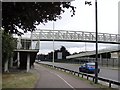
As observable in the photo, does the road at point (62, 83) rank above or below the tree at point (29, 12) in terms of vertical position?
below

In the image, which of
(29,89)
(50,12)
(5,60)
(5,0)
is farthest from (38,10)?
(5,60)

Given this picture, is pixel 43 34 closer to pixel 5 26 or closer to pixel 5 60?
pixel 5 60

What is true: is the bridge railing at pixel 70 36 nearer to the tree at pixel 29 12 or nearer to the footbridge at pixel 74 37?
the footbridge at pixel 74 37

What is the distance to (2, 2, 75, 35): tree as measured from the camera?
568 inches

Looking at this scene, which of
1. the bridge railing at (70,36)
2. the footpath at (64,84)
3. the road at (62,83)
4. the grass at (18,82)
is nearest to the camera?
the footpath at (64,84)

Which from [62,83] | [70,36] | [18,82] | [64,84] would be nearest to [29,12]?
[64,84]

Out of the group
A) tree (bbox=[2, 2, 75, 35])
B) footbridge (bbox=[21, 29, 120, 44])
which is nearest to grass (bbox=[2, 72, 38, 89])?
tree (bbox=[2, 2, 75, 35])

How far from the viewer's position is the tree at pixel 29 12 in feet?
47.3

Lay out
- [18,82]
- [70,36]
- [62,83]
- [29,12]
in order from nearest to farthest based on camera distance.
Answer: [29,12], [62,83], [18,82], [70,36]

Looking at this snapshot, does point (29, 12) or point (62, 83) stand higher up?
point (29, 12)

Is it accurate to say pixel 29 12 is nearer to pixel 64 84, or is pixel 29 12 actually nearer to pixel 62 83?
pixel 64 84

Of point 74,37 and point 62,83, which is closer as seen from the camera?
point 62,83

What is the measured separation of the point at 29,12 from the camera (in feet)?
47.7

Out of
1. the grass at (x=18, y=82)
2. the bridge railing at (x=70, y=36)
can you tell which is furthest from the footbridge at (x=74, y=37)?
the grass at (x=18, y=82)
